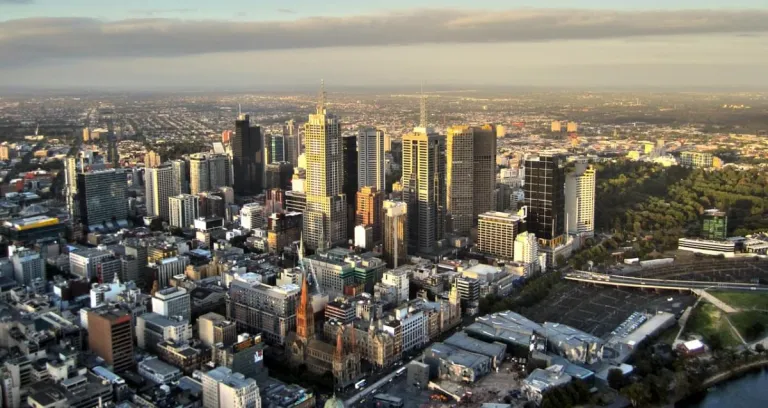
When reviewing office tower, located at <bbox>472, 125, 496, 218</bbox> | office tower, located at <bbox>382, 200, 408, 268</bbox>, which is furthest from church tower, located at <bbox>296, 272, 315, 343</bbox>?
office tower, located at <bbox>472, 125, 496, 218</bbox>

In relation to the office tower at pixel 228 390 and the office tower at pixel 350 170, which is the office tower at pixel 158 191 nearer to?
the office tower at pixel 350 170

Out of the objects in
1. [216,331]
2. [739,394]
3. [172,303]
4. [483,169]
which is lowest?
[739,394]

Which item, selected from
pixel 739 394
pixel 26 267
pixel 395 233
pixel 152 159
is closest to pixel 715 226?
pixel 395 233

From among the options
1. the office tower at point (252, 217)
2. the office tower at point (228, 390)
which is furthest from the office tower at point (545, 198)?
the office tower at point (228, 390)

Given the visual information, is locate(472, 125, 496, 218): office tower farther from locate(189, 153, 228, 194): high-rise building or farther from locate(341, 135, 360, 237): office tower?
locate(189, 153, 228, 194): high-rise building

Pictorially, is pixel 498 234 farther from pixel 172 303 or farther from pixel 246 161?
pixel 246 161

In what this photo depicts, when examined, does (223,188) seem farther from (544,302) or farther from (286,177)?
(544,302)
